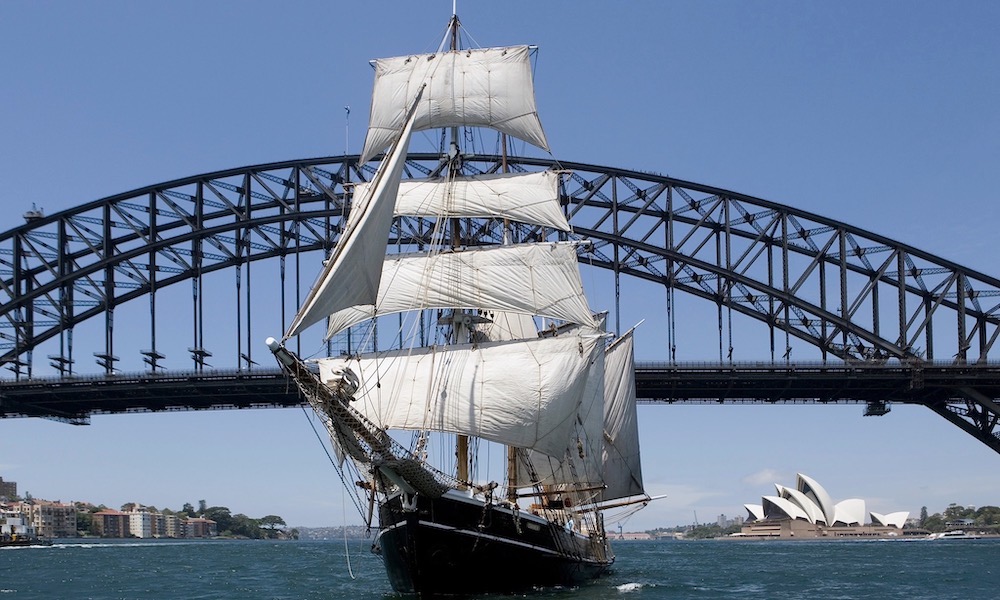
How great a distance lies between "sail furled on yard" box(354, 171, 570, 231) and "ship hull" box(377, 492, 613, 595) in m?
13.6

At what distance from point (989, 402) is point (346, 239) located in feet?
197

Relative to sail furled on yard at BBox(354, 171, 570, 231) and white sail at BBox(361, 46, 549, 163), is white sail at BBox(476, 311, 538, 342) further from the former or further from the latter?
white sail at BBox(361, 46, 549, 163)

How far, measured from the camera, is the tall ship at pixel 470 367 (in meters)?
33.8

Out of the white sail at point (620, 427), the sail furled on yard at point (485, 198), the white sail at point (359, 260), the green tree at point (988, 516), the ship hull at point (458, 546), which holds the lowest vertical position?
the green tree at point (988, 516)

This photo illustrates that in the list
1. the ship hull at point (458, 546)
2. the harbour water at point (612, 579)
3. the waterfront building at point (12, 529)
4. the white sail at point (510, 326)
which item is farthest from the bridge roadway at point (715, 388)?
the ship hull at point (458, 546)

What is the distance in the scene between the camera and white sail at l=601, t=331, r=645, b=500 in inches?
2093

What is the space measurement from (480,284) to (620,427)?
38.7 feet

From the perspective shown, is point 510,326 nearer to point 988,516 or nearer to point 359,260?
point 359,260

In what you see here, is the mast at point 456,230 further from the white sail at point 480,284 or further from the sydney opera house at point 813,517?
the sydney opera house at point 813,517

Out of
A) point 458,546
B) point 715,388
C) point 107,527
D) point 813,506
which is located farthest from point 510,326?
point 107,527

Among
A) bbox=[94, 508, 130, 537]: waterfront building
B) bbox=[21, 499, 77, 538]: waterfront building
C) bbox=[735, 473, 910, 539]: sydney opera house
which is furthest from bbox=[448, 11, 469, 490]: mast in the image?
bbox=[94, 508, 130, 537]: waterfront building

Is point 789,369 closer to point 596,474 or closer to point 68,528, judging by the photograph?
point 596,474

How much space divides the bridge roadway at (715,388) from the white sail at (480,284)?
30.7 m

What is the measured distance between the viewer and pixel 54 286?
8881 cm
